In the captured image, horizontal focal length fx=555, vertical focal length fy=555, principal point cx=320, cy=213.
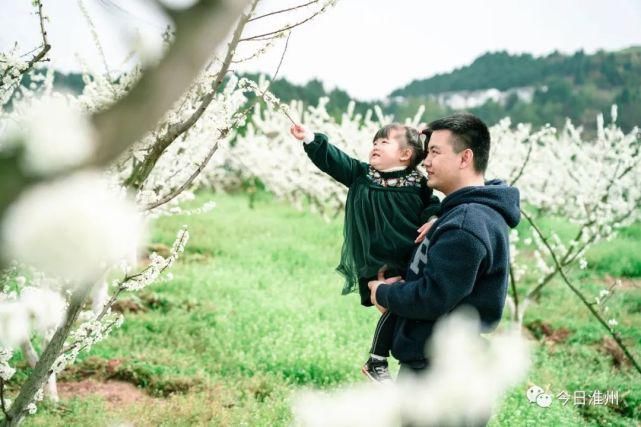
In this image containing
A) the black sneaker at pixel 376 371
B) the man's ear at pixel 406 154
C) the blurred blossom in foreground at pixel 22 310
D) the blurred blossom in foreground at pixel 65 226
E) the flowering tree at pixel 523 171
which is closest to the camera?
the blurred blossom in foreground at pixel 65 226

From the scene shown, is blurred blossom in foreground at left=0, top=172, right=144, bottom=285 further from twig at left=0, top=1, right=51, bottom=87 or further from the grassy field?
the grassy field

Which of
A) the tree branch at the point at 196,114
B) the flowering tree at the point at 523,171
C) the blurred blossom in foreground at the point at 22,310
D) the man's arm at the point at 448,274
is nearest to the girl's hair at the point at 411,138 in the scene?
the man's arm at the point at 448,274

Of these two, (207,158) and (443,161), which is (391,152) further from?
(207,158)

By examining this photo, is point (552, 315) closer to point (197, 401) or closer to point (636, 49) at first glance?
point (197, 401)

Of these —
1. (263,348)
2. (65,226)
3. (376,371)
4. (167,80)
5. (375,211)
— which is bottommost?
(263,348)

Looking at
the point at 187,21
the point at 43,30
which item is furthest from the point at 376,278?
the point at 187,21

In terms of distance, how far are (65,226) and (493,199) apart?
207 centimetres

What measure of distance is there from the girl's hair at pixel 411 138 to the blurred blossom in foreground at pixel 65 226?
95.8 inches

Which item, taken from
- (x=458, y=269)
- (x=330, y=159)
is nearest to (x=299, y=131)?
(x=330, y=159)

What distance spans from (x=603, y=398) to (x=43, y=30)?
239 inches

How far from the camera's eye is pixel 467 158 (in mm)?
2355

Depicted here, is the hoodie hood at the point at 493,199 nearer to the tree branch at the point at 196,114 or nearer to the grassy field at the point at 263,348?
the tree branch at the point at 196,114

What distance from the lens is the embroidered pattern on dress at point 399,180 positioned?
284 cm

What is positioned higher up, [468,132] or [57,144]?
[468,132]
